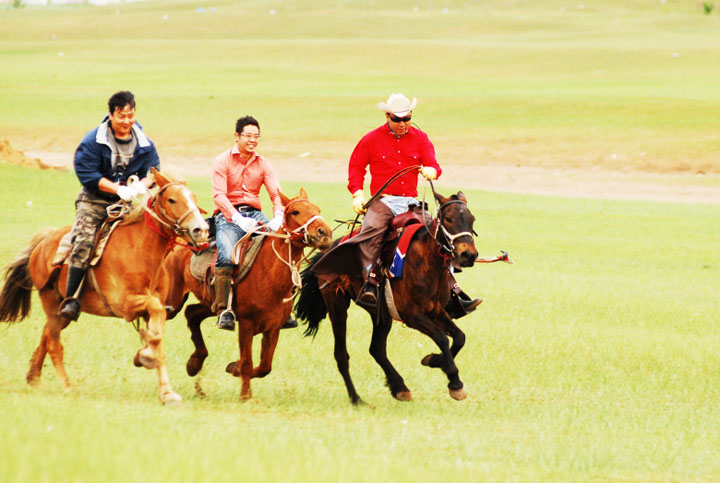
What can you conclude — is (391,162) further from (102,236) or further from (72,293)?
(72,293)

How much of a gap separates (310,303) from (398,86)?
50.3 m

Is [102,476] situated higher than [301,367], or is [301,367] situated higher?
[102,476]

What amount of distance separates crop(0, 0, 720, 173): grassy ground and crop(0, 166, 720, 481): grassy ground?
24.1 metres

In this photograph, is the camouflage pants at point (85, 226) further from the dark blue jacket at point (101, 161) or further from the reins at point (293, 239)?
the reins at point (293, 239)

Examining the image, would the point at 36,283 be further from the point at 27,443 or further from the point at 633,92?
the point at 633,92

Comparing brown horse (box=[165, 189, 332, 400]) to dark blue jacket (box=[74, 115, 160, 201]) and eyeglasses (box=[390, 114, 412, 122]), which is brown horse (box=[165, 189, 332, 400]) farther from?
dark blue jacket (box=[74, 115, 160, 201])

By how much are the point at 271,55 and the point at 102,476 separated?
7480cm

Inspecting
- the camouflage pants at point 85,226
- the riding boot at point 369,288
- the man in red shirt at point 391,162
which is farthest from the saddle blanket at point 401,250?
the camouflage pants at point 85,226

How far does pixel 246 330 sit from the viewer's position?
32.8ft

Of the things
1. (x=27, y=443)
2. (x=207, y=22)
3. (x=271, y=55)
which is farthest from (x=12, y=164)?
(x=207, y=22)

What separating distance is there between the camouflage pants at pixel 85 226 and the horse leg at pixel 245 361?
5.31 ft

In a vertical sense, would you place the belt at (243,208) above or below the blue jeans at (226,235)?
above

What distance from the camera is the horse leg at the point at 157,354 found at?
28.2 feet

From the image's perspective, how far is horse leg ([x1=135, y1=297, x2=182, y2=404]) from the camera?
28.2 feet
